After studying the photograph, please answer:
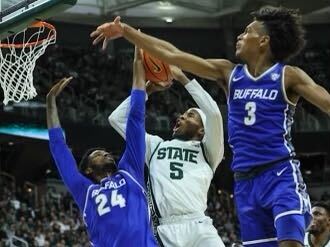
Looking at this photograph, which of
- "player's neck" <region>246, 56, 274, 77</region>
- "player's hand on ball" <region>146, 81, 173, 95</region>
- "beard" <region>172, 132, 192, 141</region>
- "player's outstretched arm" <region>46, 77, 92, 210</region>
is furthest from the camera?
"beard" <region>172, 132, 192, 141</region>

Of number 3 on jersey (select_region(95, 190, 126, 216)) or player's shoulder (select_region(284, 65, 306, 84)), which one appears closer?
player's shoulder (select_region(284, 65, 306, 84))

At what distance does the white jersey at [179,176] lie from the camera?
5.07 metres

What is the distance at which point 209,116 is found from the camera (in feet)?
16.9

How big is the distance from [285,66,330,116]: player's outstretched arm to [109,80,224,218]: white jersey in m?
1.16

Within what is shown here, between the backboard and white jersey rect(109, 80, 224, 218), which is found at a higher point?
the backboard

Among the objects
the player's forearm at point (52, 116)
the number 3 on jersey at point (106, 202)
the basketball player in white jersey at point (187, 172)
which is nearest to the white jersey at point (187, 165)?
the basketball player in white jersey at point (187, 172)

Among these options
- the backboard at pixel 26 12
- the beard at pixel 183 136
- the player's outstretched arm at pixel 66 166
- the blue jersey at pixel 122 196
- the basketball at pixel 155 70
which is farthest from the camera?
the backboard at pixel 26 12

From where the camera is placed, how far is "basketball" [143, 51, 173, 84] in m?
4.97

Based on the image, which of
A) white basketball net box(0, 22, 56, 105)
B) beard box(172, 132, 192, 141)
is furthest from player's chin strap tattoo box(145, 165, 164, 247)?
white basketball net box(0, 22, 56, 105)

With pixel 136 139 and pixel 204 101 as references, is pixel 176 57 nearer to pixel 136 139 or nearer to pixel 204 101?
pixel 136 139

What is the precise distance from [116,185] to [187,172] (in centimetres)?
64

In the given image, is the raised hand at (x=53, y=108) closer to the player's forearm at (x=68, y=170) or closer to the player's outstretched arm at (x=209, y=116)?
the player's forearm at (x=68, y=170)

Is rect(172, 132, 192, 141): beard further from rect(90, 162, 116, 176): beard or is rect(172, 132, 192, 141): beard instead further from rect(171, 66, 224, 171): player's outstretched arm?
rect(90, 162, 116, 176): beard

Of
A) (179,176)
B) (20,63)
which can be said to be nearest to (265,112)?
(179,176)
